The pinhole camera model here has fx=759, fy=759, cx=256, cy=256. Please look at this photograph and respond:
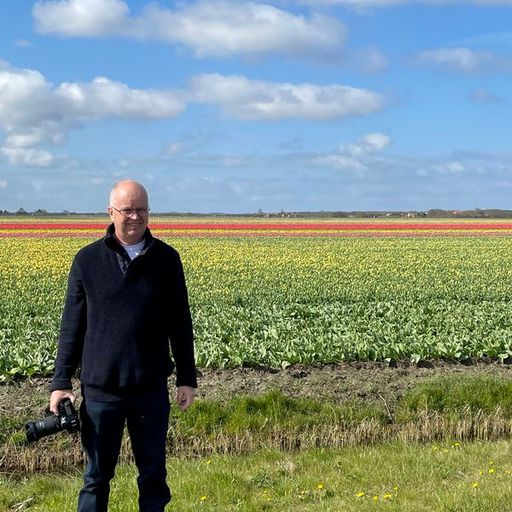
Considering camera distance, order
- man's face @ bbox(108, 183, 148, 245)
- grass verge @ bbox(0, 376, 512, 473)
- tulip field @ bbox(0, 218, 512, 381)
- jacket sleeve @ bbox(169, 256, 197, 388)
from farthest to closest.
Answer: tulip field @ bbox(0, 218, 512, 381)
grass verge @ bbox(0, 376, 512, 473)
jacket sleeve @ bbox(169, 256, 197, 388)
man's face @ bbox(108, 183, 148, 245)

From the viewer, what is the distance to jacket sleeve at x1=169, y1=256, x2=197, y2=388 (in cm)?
483

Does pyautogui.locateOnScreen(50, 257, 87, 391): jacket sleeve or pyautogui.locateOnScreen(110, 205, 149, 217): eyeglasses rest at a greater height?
pyautogui.locateOnScreen(110, 205, 149, 217): eyeglasses

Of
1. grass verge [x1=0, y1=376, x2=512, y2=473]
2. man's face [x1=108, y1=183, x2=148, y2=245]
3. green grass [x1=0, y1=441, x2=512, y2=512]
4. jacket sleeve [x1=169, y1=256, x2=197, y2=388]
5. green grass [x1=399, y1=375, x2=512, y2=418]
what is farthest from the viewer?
green grass [x1=399, y1=375, x2=512, y2=418]

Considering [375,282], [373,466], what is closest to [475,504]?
[373,466]

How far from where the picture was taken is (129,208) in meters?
4.61

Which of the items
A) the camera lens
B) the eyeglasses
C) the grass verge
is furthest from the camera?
the grass verge

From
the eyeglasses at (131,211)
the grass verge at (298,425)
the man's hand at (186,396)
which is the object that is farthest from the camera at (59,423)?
the grass verge at (298,425)

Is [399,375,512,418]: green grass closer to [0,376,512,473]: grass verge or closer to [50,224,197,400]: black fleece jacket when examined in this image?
[0,376,512,473]: grass verge

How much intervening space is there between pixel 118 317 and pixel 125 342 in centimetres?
16

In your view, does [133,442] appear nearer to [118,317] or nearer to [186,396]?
[186,396]

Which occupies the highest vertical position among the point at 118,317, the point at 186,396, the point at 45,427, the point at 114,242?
the point at 114,242

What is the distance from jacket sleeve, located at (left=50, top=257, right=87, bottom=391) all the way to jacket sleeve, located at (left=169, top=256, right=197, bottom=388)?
568 millimetres

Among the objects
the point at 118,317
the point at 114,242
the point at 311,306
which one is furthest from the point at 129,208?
the point at 311,306

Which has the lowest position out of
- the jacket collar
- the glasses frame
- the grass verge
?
the grass verge
